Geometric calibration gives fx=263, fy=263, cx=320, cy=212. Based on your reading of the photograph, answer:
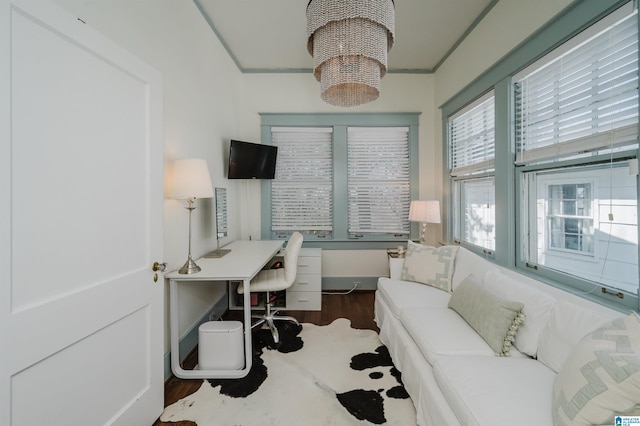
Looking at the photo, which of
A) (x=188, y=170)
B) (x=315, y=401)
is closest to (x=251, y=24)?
(x=188, y=170)

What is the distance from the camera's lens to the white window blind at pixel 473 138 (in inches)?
99.8

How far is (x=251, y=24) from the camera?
106 inches

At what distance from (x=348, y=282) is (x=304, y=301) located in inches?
33.1

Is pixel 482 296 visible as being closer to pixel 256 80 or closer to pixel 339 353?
pixel 339 353

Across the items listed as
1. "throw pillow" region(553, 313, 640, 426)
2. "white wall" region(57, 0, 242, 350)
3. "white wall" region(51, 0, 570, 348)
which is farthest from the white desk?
"throw pillow" region(553, 313, 640, 426)

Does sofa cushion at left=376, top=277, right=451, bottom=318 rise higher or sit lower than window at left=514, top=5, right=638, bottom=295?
lower

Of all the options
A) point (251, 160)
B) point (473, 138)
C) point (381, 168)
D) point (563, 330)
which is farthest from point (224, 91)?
point (563, 330)

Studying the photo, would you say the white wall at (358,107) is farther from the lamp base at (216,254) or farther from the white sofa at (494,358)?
the white sofa at (494,358)

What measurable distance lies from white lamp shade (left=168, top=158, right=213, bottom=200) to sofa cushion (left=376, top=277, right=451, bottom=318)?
5.58ft

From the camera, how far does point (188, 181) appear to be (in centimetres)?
188

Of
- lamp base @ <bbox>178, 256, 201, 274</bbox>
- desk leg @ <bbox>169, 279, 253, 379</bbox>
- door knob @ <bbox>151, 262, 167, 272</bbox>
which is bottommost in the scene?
desk leg @ <bbox>169, 279, 253, 379</bbox>

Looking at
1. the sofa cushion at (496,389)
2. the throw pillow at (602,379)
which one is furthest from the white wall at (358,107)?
the throw pillow at (602,379)

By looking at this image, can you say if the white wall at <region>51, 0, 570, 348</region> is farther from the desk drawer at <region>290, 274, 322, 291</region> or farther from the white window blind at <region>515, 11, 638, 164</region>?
the desk drawer at <region>290, 274, 322, 291</region>

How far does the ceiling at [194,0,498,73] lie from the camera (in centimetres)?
244
